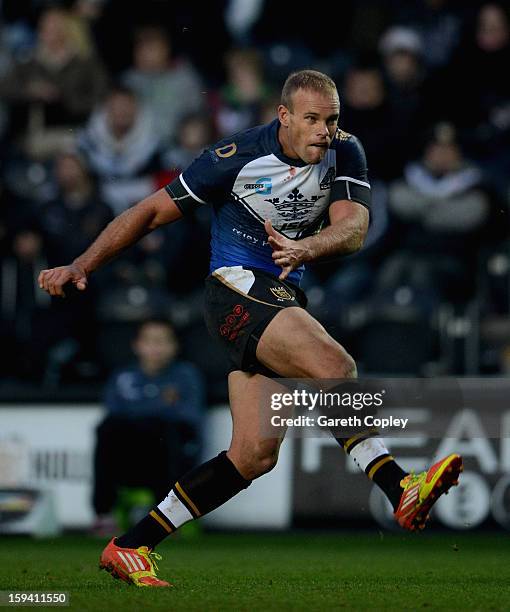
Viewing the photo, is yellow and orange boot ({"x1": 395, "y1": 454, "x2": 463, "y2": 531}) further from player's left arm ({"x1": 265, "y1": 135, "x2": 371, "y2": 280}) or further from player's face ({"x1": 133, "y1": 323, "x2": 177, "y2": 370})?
player's face ({"x1": 133, "y1": 323, "x2": 177, "y2": 370})

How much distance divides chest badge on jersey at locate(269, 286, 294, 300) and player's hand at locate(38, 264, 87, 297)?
2.77ft

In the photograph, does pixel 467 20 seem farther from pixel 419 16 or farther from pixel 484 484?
pixel 484 484

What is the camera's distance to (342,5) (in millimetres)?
13922

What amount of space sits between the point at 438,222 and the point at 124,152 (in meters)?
3.08

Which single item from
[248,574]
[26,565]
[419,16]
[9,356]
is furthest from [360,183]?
[419,16]

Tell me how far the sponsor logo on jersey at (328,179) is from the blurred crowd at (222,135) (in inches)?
164

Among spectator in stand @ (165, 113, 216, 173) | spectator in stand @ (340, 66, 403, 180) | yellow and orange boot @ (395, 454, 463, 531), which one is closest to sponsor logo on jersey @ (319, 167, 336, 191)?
yellow and orange boot @ (395, 454, 463, 531)

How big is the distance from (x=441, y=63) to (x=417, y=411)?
172 inches

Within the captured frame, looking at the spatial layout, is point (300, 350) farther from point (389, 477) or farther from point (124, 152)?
point (124, 152)

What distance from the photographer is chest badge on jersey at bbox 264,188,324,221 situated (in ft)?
20.8

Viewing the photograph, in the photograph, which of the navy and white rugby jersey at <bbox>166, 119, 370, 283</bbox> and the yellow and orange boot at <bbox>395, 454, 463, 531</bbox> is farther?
the navy and white rugby jersey at <bbox>166, 119, 370, 283</bbox>

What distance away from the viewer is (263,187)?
6.34 meters

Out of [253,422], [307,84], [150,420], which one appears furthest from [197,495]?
[150,420]

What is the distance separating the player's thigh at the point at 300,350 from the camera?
19.1 ft
